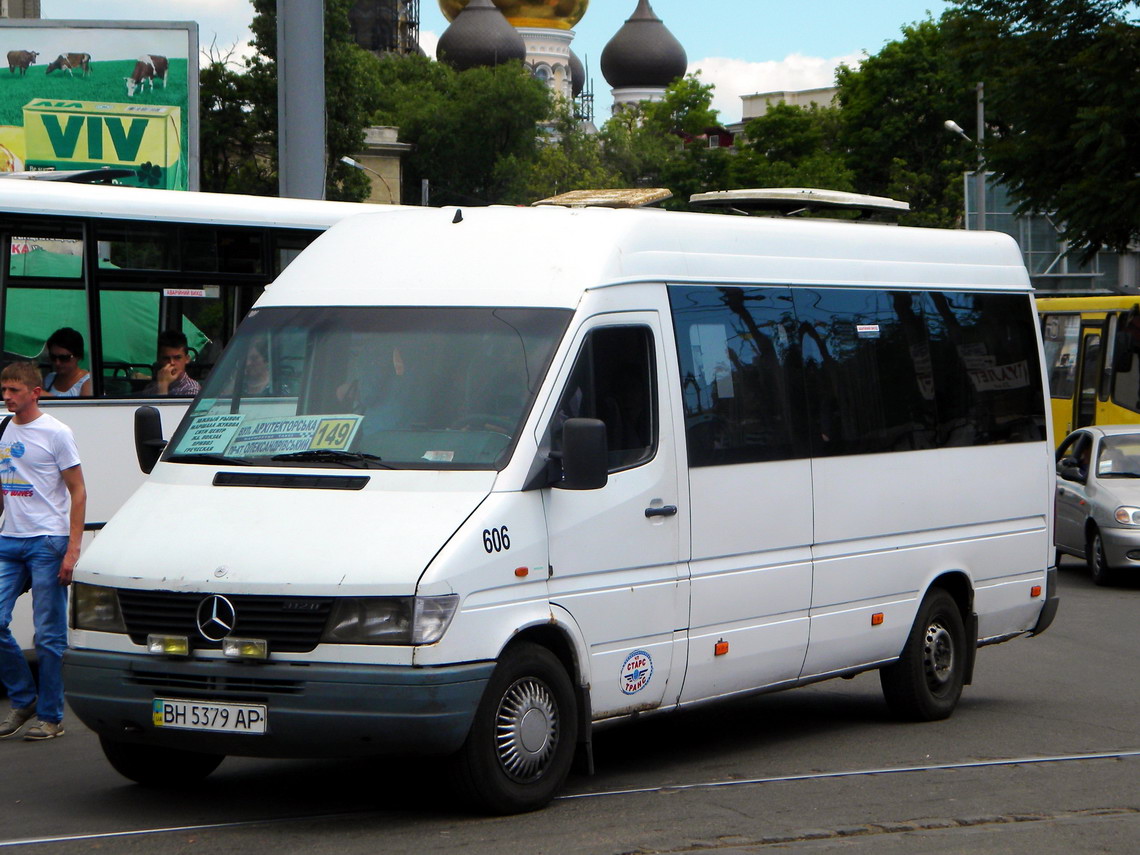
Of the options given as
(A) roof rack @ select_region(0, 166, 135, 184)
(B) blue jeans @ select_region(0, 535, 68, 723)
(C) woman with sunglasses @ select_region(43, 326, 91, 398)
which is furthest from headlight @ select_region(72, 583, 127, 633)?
(A) roof rack @ select_region(0, 166, 135, 184)

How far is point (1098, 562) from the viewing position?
18125 millimetres

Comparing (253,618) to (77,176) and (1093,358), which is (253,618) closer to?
(77,176)

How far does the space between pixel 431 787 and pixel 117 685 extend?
1.39 m

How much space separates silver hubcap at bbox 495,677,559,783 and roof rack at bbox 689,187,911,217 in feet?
17.5

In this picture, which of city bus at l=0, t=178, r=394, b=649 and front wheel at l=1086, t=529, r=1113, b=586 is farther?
front wheel at l=1086, t=529, r=1113, b=586

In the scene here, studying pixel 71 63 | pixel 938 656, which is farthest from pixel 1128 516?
pixel 71 63

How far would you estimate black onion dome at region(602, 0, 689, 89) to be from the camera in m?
140

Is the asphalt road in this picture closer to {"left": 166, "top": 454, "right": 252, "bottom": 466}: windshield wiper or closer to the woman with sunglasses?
{"left": 166, "top": 454, "right": 252, "bottom": 466}: windshield wiper

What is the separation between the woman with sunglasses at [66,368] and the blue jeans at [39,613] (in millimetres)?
2289

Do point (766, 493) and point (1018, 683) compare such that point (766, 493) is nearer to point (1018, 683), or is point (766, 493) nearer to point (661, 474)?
point (661, 474)

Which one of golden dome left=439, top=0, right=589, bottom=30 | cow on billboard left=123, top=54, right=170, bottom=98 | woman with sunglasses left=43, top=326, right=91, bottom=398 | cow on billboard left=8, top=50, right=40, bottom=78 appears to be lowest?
woman with sunglasses left=43, top=326, right=91, bottom=398

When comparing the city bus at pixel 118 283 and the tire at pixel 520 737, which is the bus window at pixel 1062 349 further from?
the tire at pixel 520 737

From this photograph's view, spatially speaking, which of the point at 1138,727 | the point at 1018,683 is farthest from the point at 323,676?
the point at 1018,683

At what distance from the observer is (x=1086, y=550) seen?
18562 millimetres
